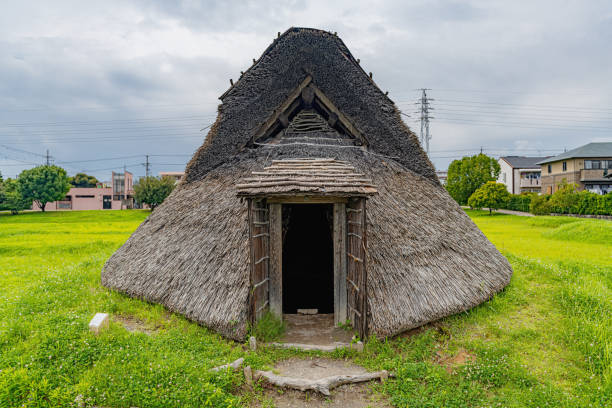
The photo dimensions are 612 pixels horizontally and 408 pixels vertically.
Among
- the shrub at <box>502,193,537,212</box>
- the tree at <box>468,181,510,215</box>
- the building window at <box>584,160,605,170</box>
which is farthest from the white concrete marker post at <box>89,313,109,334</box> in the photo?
the building window at <box>584,160,605,170</box>

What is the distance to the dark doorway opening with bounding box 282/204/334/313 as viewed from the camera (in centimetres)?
941

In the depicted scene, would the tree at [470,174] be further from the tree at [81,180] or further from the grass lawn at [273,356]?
the tree at [81,180]

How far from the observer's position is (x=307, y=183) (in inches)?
210

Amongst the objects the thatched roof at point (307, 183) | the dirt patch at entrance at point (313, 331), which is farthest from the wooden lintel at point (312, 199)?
the dirt patch at entrance at point (313, 331)

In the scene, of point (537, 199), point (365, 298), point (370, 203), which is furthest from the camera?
point (537, 199)

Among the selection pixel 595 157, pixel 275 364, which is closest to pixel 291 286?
pixel 275 364

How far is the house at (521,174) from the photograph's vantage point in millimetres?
48062

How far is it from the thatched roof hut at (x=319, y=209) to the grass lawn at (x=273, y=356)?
0.42 m

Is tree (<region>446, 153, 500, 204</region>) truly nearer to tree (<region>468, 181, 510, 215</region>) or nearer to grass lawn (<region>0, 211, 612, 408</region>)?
tree (<region>468, 181, 510, 215</region>)

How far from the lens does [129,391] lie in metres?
4.27

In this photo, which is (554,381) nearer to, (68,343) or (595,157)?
(68,343)

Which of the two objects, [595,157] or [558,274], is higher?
[595,157]

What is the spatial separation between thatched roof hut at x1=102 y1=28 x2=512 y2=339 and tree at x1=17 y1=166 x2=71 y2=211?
4140 centimetres

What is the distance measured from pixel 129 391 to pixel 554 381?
5.73 meters
